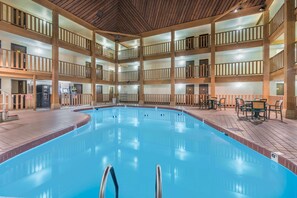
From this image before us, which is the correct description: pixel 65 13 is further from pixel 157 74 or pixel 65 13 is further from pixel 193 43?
pixel 193 43

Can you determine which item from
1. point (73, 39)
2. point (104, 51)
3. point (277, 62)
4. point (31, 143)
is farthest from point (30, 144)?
point (104, 51)

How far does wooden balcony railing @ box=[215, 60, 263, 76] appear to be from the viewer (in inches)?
441

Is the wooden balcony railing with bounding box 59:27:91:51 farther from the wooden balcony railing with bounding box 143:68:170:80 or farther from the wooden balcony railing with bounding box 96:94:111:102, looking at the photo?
the wooden balcony railing with bounding box 143:68:170:80

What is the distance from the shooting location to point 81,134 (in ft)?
18.7

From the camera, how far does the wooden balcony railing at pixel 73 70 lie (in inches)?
462

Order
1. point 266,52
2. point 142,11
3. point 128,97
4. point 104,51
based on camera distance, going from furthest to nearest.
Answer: point 128,97
point 104,51
point 142,11
point 266,52

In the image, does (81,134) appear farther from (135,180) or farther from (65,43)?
(65,43)

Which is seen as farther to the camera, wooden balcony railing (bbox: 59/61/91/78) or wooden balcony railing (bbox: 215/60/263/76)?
wooden balcony railing (bbox: 59/61/91/78)

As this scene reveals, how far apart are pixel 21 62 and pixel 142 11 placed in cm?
973

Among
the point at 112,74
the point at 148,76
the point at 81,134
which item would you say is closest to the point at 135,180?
the point at 81,134

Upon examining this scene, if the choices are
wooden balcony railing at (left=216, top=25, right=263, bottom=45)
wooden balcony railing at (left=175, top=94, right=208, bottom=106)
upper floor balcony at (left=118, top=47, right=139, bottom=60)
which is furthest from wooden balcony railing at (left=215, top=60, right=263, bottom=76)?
upper floor balcony at (left=118, top=47, right=139, bottom=60)

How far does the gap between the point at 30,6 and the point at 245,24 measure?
15.1 m

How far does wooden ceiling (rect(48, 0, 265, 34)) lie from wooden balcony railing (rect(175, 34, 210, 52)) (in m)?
1.70

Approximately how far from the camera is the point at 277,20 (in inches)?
358
